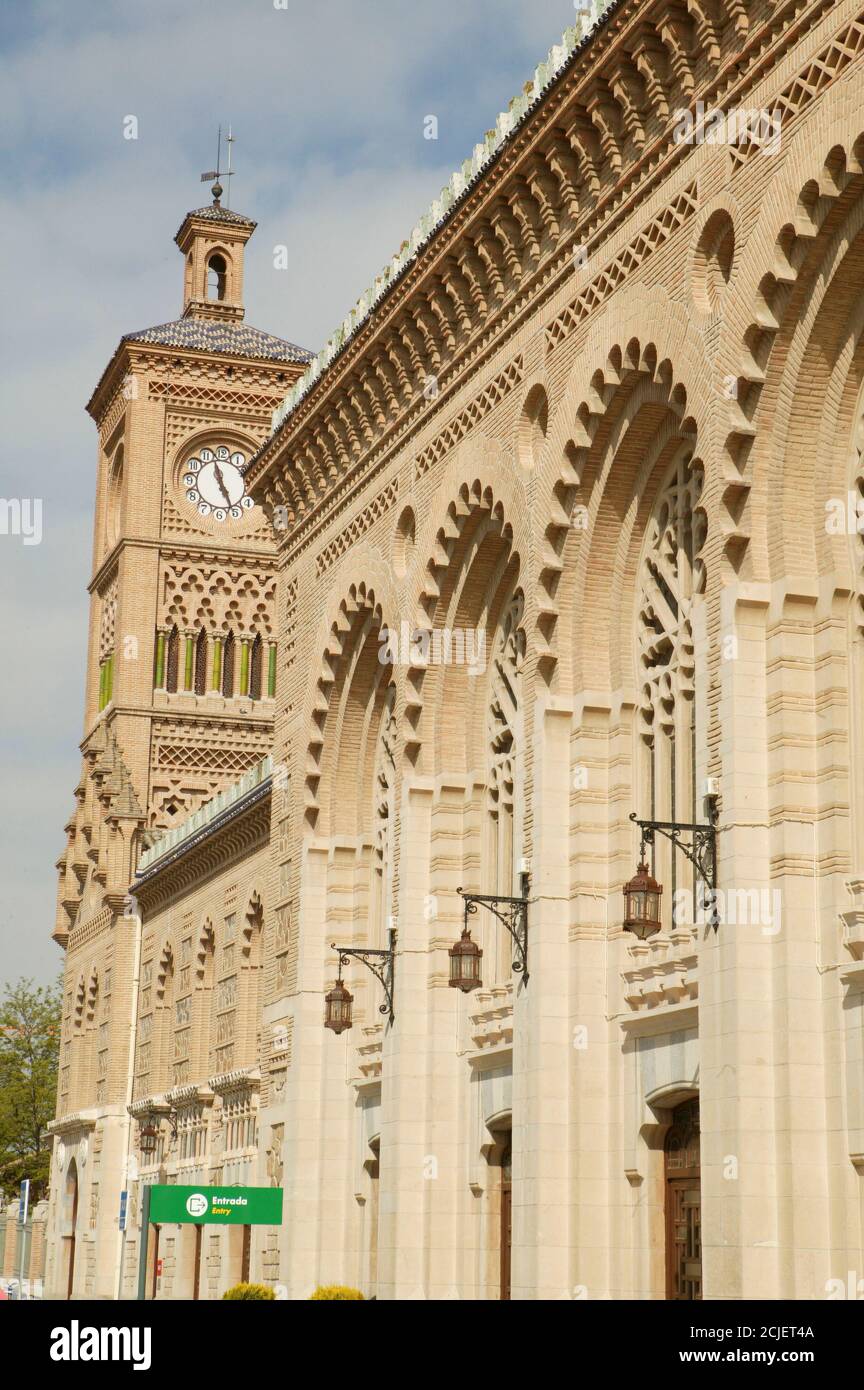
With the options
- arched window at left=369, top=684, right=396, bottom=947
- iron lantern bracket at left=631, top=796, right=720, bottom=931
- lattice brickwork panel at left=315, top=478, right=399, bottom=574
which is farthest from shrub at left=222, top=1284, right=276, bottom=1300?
iron lantern bracket at left=631, top=796, right=720, bottom=931

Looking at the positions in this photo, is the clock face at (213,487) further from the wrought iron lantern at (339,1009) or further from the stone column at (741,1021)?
the stone column at (741,1021)

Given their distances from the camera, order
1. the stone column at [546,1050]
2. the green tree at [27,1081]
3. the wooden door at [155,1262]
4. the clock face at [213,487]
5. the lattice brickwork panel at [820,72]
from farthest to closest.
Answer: the green tree at [27,1081]
the clock face at [213,487]
the wooden door at [155,1262]
the stone column at [546,1050]
the lattice brickwork panel at [820,72]

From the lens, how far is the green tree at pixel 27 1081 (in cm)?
6681

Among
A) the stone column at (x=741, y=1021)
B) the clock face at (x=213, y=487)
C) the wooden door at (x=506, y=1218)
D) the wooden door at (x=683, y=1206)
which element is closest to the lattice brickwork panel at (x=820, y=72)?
the stone column at (x=741, y=1021)

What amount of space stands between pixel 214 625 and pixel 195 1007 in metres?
13.7

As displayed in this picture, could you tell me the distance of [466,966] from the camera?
21.3m

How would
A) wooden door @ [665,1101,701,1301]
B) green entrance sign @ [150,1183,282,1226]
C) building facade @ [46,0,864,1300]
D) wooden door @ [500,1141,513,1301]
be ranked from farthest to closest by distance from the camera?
green entrance sign @ [150,1183,282,1226]
wooden door @ [500,1141,513,1301]
wooden door @ [665,1101,701,1301]
building facade @ [46,0,864,1300]

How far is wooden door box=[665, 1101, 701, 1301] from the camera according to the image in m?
18.4

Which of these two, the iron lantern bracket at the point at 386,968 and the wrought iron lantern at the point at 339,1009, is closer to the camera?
the iron lantern bracket at the point at 386,968

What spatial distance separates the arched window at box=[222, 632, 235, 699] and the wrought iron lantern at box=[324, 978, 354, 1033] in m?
25.8

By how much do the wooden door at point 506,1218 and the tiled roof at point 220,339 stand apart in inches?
1292

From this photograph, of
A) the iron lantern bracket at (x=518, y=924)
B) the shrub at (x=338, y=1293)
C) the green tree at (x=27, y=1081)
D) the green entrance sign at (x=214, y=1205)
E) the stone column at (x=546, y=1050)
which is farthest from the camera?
the green tree at (x=27, y=1081)

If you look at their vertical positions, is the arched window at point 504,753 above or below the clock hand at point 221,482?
below

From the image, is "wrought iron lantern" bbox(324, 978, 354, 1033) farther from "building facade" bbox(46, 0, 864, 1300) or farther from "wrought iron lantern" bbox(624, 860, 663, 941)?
"wrought iron lantern" bbox(624, 860, 663, 941)
